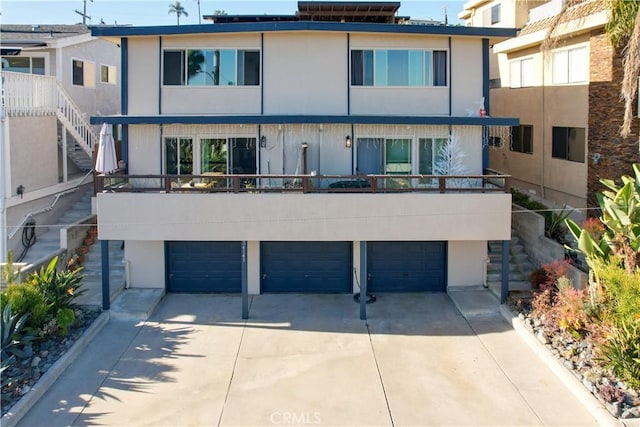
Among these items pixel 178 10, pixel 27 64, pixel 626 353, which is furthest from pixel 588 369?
pixel 178 10

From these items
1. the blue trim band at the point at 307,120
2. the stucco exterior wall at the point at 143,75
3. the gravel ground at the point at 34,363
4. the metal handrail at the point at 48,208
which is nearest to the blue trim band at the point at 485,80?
the blue trim band at the point at 307,120

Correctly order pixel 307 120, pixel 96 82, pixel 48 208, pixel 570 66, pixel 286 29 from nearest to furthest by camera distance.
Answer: pixel 307 120
pixel 286 29
pixel 48 208
pixel 570 66
pixel 96 82

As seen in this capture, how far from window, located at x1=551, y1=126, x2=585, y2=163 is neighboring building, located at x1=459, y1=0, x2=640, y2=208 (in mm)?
32

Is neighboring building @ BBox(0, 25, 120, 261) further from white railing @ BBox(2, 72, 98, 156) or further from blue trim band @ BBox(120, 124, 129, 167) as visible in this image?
blue trim band @ BBox(120, 124, 129, 167)

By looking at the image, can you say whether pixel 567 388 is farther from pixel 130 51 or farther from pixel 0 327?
pixel 130 51

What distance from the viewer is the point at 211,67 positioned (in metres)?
18.7

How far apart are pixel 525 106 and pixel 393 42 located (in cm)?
819

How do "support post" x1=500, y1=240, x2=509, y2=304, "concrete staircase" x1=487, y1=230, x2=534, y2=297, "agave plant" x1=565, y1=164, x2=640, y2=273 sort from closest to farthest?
"agave plant" x1=565, y1=164, x2=640, y2=273 < "support post" x1=500, y1=240, x2=509, y2=304 < "concrete staircase" x1=487, y1=230, x2=534, y2=297

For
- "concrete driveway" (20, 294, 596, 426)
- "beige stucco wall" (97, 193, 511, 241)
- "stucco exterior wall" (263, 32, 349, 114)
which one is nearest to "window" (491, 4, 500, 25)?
"stucco exterior wall" (263, 32, 349, 114)

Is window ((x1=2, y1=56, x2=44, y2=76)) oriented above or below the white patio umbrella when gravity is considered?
above

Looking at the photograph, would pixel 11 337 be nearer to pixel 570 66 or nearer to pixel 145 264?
pixel 145 264

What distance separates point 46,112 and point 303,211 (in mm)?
10041

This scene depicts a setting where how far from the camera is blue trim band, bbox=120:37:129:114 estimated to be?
18.4 meters

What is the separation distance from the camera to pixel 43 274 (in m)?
15.0
